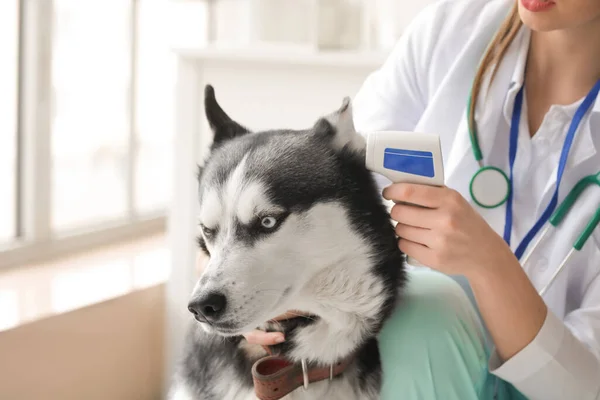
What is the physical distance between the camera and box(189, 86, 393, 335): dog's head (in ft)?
3.01

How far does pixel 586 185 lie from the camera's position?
1215 millimetres

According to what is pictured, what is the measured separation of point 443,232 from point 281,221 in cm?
23

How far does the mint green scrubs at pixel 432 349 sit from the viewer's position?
40.8 inches

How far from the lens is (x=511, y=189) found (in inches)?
50.0

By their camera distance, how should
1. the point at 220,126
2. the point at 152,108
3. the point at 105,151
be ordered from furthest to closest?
the point at 152,108 < the point at 105,151 < the point at 220,126

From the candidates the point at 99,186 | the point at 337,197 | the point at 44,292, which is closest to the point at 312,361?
the point at 337,197

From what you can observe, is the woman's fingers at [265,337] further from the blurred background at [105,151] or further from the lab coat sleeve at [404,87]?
the blurred background at [105,151]

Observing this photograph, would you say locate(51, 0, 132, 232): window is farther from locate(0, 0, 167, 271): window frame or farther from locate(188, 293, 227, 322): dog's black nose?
locate(188, 293, 227, 322): dog's black nose

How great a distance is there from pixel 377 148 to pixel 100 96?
1840mm

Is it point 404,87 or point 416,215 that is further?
point 404,87

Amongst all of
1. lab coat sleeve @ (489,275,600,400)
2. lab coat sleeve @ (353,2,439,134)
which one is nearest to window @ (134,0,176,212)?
lab coat sleeve @ (353,2,439,134)

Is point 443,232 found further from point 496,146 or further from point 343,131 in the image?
point 496,146

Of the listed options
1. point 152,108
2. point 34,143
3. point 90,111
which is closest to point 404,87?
point 34,143

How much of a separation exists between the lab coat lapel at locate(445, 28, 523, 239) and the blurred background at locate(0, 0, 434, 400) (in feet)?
2.00
